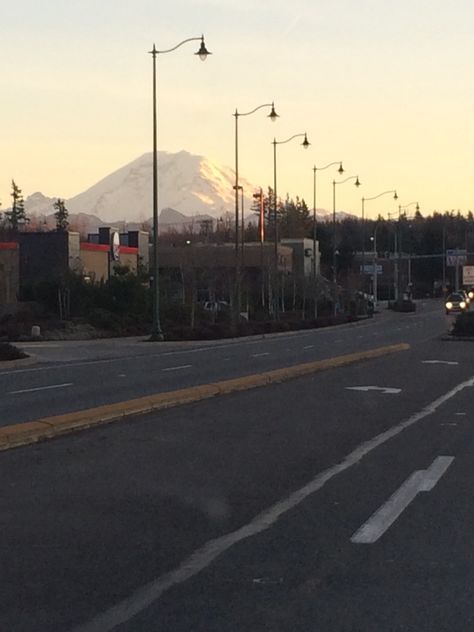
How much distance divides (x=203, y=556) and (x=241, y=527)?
3.26 ft

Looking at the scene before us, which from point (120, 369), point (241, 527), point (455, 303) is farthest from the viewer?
point (455, 303)

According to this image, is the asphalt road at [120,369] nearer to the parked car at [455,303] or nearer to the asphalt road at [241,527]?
the asphalt road at [241,527]

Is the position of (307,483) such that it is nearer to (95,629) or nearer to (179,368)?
(95,629)

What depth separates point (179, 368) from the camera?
27.8 meters

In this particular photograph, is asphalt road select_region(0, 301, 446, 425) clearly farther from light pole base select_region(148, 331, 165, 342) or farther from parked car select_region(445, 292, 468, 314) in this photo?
parked car select_region(445, 292, 468, 314)

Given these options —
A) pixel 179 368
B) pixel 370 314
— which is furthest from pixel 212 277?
pixel 179 368

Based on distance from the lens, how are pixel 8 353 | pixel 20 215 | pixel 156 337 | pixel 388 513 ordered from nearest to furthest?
pixel 388 513
pixel 8 353
pixel 156 337
pixel 20 215

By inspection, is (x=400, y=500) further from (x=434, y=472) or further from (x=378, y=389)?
(x=378, y=389)

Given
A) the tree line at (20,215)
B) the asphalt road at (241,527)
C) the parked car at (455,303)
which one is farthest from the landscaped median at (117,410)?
the tree line at (20,215)

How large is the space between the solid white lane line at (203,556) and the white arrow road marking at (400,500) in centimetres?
78

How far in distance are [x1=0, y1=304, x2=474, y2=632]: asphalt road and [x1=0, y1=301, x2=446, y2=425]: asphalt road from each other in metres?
3.40

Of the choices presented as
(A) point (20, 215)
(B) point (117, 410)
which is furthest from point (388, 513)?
(A) point (20, 215)

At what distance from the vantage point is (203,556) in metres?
7.51

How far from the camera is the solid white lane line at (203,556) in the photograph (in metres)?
6.07
